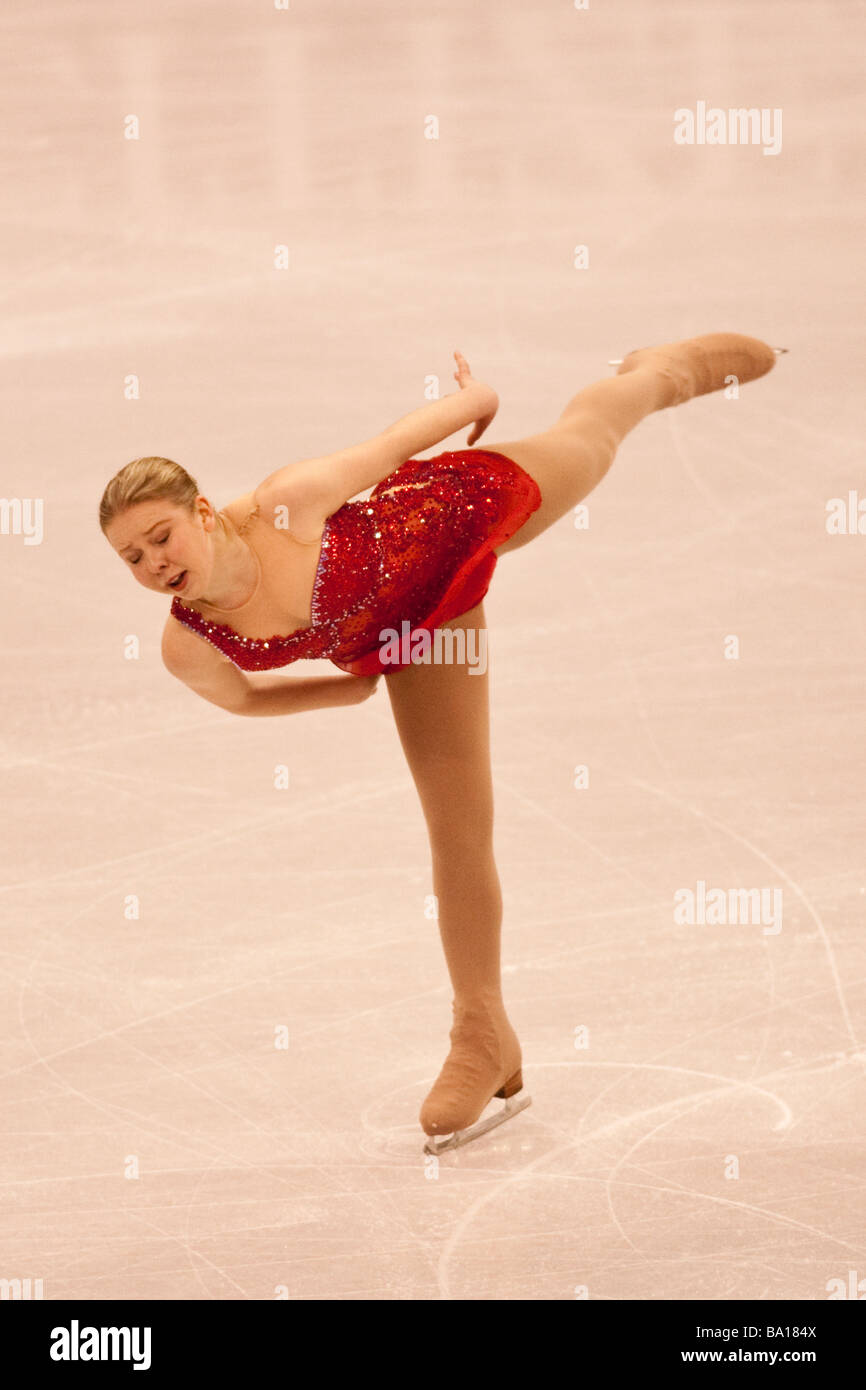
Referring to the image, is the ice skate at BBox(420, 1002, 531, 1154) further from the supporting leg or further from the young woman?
the supporting leg

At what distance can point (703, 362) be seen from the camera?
5039mm

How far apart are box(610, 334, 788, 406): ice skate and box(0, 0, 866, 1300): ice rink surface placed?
60.5 inches

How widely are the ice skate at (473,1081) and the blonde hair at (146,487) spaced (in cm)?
150

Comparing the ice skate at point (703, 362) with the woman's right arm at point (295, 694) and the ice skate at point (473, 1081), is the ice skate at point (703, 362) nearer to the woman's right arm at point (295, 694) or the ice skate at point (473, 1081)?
the woman's right arm at point (295, 694)

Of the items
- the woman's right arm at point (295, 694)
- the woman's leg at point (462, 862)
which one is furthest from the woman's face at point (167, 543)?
the woman's leg at point (462, 862)

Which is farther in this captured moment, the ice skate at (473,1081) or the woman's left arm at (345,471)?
the ice skate at (473,1081)

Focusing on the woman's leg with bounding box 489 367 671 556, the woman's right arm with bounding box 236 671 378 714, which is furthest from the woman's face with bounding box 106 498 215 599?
the woman's leg with bounding box 489 367 671 556

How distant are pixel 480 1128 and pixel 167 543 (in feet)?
5.42

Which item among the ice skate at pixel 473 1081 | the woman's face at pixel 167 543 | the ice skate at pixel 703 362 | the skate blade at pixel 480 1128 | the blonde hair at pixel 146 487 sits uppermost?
the ice skate at pixel 703 362

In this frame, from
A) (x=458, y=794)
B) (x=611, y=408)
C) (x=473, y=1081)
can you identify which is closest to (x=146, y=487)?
(x=458, y=794)

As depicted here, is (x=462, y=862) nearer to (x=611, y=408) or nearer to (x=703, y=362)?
(x=611, y=408)

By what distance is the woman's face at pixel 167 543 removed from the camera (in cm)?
381

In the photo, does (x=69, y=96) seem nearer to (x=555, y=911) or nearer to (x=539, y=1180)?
(x=555, y=911)

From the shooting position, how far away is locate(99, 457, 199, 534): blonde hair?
150 inches
